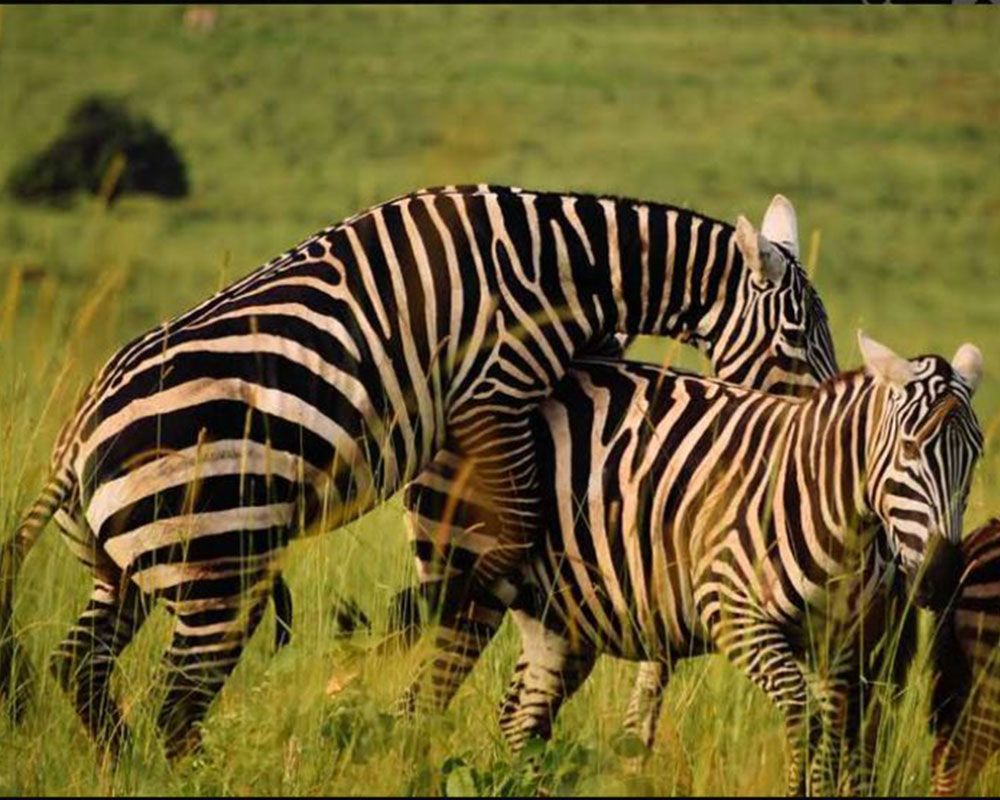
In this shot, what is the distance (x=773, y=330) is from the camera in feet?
20.7

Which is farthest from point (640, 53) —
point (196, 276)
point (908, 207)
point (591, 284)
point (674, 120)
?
point (591, 284)

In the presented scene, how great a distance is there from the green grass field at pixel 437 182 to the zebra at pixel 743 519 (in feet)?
0.57

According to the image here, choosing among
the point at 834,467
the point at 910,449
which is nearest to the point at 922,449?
the point at 910,449

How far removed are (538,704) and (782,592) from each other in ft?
2.96

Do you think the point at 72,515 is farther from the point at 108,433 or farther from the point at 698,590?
the point at 698,590

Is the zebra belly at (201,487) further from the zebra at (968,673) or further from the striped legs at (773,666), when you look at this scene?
the zebra at (968,673)

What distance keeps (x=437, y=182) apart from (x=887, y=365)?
118 cm

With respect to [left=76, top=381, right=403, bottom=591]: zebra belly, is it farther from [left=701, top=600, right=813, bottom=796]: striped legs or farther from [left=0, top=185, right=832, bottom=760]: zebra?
[left=701, top=600, right=813, bottom=796]: striped legs

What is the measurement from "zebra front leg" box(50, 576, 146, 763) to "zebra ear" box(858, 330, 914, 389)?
6.75 feet

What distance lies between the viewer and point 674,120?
102 feet

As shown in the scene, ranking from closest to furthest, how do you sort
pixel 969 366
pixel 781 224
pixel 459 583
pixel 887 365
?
pixel 887 365, pixel 969 366, pixel 459 583, pixel 781 224

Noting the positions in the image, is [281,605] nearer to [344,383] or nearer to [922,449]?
[344,383]

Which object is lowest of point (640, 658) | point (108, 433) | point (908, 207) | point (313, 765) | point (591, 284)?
point (313, 765)

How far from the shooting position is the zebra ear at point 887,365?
16.0ft
